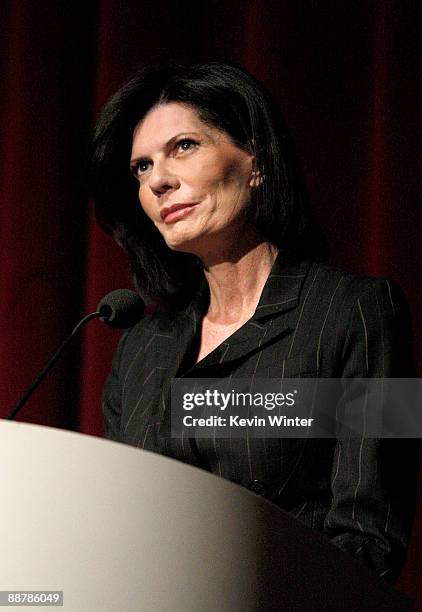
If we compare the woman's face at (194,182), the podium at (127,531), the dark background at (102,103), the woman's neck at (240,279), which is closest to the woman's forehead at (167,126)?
the woman's face at (194,182)

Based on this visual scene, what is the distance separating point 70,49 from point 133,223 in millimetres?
553

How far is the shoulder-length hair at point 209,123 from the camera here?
4.18 ft

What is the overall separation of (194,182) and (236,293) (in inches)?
6.5

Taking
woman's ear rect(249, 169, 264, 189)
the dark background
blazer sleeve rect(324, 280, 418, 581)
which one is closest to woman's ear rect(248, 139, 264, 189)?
woman's ear rect(249, 169, 264, 189)

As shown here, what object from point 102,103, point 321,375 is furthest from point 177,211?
point 102,103

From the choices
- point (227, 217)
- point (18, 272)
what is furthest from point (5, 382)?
point (227, 217)

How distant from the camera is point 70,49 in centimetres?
184

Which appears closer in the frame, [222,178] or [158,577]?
[158,577]

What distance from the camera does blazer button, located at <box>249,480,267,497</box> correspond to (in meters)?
1.07

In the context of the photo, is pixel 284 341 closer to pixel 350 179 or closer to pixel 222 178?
pixel 222 178

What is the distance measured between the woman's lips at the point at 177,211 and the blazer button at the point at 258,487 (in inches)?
14.5

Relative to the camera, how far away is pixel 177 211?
4.06ft

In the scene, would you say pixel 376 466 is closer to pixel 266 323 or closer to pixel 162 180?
pixel 266 323

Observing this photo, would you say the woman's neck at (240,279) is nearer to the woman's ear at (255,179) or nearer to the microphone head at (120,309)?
the woman's ear at (255,179)
